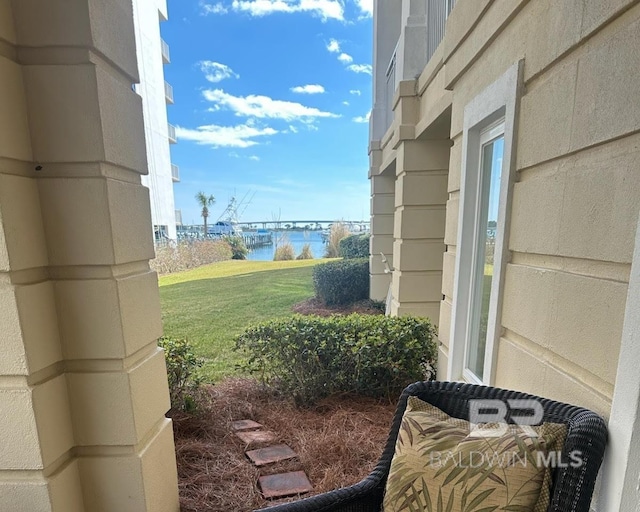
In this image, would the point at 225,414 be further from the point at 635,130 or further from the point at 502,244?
the point at 635,130

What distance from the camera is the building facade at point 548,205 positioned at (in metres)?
0.78

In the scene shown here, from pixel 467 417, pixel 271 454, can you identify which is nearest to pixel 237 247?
pixel 271 454

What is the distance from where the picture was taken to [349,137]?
12.4 m

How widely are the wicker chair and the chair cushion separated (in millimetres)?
45

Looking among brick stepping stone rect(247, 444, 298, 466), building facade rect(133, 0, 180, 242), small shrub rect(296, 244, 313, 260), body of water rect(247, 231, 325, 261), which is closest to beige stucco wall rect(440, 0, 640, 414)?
brick stepping stone rect(247, 444, 298, 466)

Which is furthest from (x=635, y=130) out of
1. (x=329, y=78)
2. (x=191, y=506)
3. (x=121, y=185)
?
(x=329, y=78)

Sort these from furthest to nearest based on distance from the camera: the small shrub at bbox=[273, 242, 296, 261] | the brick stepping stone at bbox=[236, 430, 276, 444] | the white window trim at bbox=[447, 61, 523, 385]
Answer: the small shrub at bbox=[273, 242, 296, 261], the brick stepping stone at bbox=[236, 430, 276, 444], the white window trim at bbox=[447, 61, 523, 385]

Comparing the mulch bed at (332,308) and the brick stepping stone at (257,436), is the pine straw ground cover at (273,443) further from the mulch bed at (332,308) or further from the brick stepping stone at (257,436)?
the mulch bed at (332,308)

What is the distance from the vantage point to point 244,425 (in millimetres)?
2379

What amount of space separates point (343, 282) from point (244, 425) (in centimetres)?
384

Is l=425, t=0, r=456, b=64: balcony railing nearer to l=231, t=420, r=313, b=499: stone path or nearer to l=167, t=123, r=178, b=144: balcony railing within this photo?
l=231, t=420, r=313, b=499: stone path

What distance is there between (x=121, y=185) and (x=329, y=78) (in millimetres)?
11617

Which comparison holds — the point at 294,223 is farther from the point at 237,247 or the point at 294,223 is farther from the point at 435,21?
the point at 435,21

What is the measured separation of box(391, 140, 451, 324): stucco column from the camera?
10.1 feet
